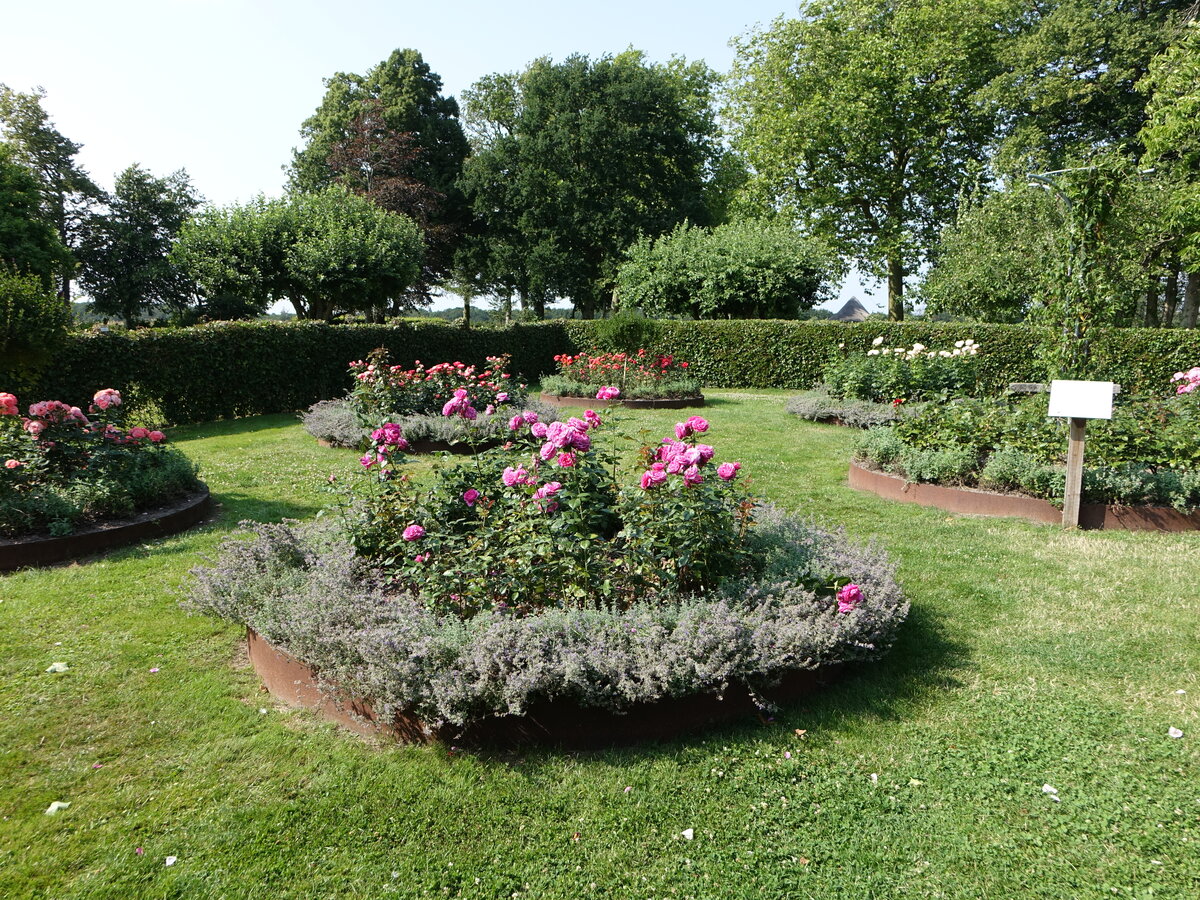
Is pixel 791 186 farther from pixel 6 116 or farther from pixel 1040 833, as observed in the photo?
pixel 6 116

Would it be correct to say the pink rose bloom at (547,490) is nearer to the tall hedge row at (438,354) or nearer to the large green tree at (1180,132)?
the tall hedge row at (438,354)

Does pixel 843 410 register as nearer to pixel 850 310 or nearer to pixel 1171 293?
pixel 1171 293

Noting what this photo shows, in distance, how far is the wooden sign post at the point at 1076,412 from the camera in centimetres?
514

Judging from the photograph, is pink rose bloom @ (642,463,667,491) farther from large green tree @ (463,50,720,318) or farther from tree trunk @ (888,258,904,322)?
large green tree @ (463,50,720,318)

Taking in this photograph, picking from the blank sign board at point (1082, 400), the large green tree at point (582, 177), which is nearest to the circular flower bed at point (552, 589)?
the blank sign board at point (1082, 400)

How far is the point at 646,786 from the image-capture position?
2.63m

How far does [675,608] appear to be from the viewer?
3213 mm

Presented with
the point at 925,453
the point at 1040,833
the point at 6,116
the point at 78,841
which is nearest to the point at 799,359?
the point at 925,453

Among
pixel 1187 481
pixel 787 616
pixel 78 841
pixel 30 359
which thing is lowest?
pixel 78 841

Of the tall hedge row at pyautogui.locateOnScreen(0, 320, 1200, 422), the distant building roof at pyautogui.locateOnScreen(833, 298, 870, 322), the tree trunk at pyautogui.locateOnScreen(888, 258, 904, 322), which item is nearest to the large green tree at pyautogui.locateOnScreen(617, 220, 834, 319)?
the tall hedge row at pyautogui.locateOnScreen(0, 320, 1200, 422)

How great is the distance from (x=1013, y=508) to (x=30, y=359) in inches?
343

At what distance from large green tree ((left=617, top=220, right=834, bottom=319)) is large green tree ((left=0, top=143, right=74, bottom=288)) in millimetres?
16607

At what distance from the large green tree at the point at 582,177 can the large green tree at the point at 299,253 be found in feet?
32.6

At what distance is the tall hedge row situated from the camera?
984 cm
